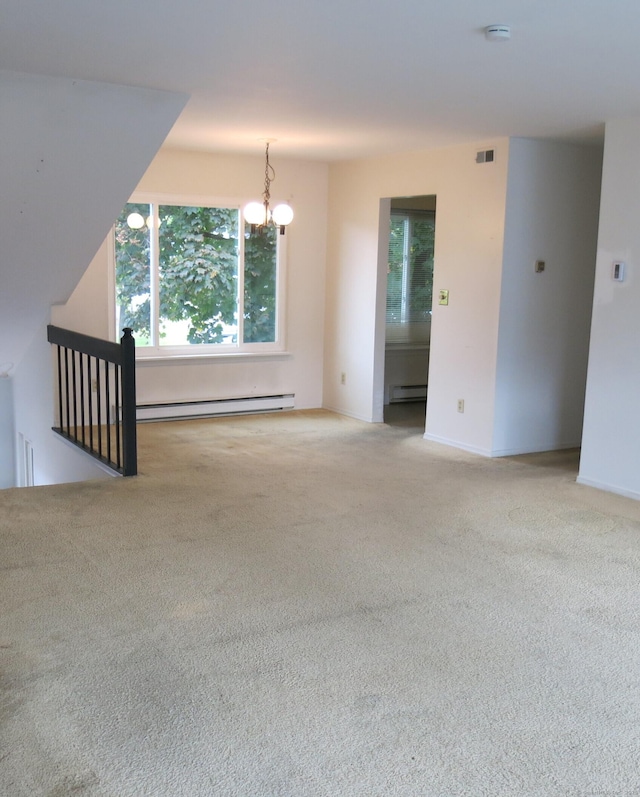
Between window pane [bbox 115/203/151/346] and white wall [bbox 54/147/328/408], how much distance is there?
164 mm

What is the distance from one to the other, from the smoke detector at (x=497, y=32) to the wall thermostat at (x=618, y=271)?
2.26 meters

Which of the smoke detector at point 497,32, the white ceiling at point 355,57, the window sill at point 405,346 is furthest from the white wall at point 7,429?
the smoke detector at point 497,32

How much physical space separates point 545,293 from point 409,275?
2.21 m

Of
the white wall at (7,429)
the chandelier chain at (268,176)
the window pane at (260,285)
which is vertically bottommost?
the white wall at (7,429)

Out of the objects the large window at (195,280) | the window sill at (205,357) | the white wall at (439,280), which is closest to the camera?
the white wall at (439,280)

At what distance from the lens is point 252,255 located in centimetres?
757

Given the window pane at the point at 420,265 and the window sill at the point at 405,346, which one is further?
the window sill at the point at 405,346

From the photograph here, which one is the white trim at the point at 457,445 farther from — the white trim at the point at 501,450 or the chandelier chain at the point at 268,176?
the chandelier chain at the point at 268,176

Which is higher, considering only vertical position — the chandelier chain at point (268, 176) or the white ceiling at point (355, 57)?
the white ceiling at point (355, 57)

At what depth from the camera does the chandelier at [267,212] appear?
6.66 m

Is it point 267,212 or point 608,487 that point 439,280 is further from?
point 608,487

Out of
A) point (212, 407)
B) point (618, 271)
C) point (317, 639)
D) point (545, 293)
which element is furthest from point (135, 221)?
point (317, 639)

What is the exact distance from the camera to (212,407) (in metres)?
7.53

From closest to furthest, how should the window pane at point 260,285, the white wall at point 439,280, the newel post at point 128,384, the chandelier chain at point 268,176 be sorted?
the newel post at point 128,384, the white wall at point 439,280, the chandelier chain at point 268,176, the window pane at point 260,285
